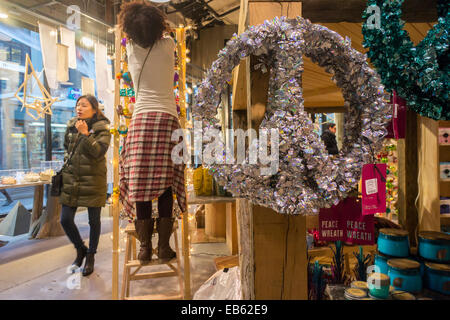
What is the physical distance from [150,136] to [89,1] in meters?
3.24

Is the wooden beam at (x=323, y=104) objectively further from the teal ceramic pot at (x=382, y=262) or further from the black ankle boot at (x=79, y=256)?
the black ankle boot at (x=79, y=256)

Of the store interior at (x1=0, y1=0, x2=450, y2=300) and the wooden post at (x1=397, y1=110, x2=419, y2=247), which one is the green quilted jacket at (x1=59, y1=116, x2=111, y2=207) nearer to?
the store interior at (x1=0, y1=0, x2=450, y2=300)

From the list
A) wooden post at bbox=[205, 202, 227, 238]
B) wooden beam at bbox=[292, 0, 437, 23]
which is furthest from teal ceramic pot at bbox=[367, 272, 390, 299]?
wooden post at bbox=[205, 202, 227, 238]

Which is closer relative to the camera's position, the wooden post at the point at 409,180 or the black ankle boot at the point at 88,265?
the wooden post at the point at 409,180

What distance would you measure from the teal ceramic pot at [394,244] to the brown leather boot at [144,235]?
1.06 metres

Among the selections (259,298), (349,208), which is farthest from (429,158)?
(259,298)

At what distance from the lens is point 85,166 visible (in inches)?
84.0

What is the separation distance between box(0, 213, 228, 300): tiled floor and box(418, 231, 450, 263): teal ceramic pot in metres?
1.55

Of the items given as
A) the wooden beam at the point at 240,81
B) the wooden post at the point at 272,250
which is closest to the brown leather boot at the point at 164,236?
the wooden post at the point at 272,250

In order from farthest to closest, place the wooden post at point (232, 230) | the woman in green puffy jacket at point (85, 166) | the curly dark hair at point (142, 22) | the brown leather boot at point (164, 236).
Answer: the wooden post at point (232, 230) → the woman in green puffy jacket at point (85, 166) → the brown leather boot at point (164, 236) → the curly dark hair at point (142, 22)

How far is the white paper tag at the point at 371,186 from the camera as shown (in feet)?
3.09

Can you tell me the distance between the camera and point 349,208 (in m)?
1.07

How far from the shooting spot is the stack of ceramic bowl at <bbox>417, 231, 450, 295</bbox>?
0.94 m
